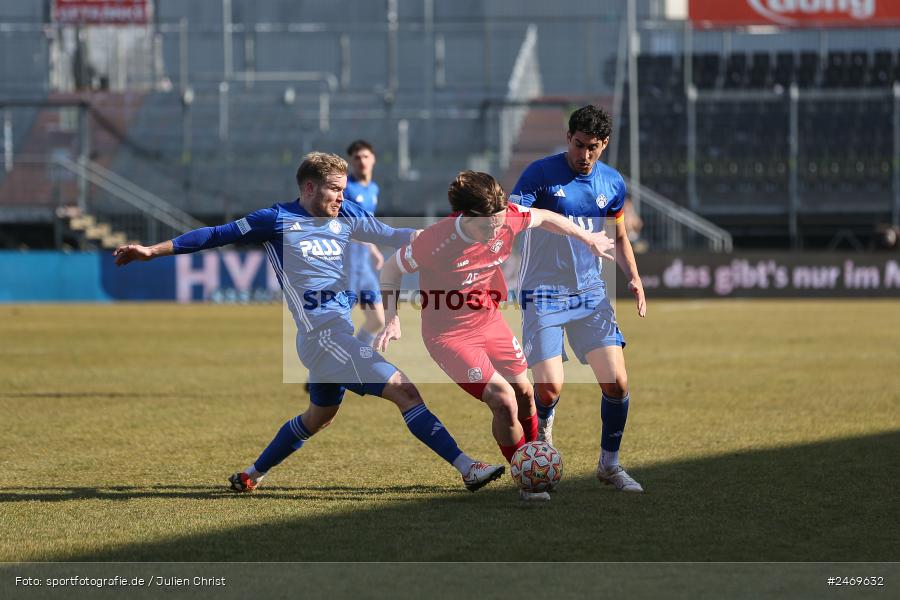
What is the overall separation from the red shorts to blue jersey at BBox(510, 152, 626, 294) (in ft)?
1.62

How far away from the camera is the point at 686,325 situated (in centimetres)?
2188

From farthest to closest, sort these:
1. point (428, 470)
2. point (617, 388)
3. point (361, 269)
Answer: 1. point (361, 269)
2. point (428, 470)
3. point (617, 388)

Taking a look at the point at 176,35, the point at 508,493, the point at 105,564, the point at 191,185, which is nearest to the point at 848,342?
the point at 508,493

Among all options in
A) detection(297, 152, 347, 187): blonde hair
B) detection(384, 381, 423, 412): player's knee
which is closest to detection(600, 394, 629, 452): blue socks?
detection(384, 381, 423, 412): player's knee

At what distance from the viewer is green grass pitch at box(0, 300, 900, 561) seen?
5785 mm

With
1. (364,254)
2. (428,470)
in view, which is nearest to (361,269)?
(364,254)

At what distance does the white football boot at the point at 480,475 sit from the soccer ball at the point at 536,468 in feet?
0.30

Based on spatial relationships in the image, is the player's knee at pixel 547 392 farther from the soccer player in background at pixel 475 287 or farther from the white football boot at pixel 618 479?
the white football boot at pixel 618 479

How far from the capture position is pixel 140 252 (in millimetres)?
6527

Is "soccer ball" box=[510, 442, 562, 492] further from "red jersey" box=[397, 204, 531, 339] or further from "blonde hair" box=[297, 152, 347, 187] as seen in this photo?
"blonde hair" box=[297, 152, 347, 187]

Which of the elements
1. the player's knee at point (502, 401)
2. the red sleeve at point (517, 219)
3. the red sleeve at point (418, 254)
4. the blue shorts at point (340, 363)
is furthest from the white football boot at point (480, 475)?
the red sleeve at point (517, 219)

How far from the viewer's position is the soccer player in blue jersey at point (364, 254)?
488 inches

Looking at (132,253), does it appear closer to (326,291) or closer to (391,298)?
(326,291)

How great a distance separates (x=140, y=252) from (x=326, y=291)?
3.24 ft
